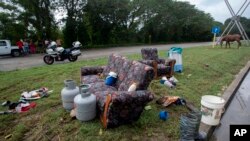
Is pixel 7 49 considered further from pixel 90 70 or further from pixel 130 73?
pixel 130 73

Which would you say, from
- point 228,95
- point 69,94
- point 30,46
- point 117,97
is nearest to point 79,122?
point 69,94

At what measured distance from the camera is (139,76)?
358 cm

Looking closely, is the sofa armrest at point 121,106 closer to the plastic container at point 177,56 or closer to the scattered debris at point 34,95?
the scattered debris at point 34,95

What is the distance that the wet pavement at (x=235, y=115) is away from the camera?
362 centimetres

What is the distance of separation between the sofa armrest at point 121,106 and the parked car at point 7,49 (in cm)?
1433

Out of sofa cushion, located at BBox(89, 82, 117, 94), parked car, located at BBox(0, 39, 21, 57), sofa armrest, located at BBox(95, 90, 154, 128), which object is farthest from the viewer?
parked car, located at BBox(0, 39, 21, 57)

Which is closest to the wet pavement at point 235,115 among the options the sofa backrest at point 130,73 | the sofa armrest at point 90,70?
the sofa backrest at point 130,73

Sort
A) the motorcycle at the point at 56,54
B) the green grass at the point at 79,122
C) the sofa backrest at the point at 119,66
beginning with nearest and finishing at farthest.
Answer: the green grass at the point at 79,122 < the sofa backrest at the point at 119,66 < the motorcycle at the point at 56,54

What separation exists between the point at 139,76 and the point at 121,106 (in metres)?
0.69

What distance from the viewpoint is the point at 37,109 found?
14.2ft

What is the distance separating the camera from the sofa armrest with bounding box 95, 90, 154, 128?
10.2ft

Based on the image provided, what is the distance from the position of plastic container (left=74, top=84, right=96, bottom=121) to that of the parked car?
1407 cm

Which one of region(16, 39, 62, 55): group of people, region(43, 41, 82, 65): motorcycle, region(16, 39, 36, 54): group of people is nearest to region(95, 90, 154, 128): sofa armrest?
region(43, 41, 82, 65): motorcycle

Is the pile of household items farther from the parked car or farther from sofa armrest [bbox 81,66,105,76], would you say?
the parked car
